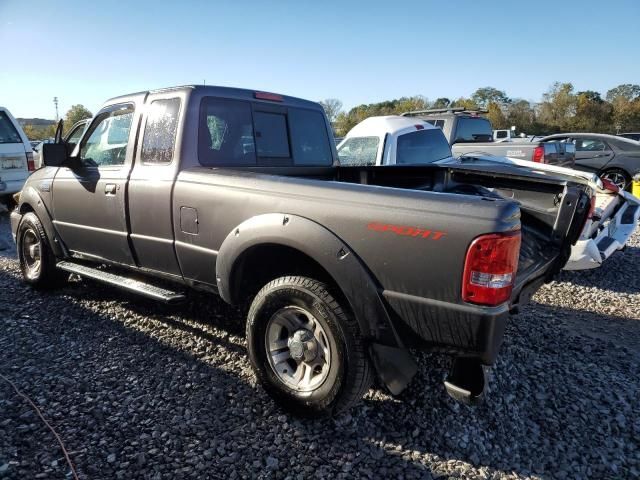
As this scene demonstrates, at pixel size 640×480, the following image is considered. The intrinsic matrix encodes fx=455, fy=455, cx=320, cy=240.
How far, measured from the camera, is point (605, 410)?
9.18 ft

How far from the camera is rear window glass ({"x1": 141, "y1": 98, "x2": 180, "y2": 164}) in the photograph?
3.40 metres

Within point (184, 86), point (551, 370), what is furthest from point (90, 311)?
point (551, 370)

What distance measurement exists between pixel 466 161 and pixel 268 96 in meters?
3.81

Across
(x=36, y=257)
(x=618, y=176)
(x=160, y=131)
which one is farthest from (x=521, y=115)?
(x=160, y=131)

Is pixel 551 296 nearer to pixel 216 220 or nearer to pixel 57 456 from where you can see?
pixel 216 220

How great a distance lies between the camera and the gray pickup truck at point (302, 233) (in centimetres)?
214

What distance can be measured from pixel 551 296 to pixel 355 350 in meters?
3.45

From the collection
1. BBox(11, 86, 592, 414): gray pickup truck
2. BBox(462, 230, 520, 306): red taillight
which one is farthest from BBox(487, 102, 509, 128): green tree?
BBox(462, 230, 520, 306): red taillight

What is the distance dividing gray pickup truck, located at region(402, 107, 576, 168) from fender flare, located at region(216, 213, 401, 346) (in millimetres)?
7528

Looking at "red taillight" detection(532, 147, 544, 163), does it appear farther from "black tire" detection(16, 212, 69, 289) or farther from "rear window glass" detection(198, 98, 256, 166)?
"black tire" detection(16, 212, 69, 289)

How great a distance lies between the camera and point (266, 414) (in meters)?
2.76

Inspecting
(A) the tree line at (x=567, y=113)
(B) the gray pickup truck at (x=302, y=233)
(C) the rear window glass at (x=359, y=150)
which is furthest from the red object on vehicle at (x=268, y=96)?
(A) the tree line at (x=567, y=113)

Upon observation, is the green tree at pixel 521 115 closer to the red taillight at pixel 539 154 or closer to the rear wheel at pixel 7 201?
the red taillight at pixel 539 154

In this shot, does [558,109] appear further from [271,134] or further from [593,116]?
[271,134]
